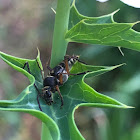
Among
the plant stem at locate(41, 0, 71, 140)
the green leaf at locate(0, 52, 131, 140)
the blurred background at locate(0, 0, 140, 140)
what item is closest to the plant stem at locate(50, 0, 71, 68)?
the plant stem at locate(41, 0, 71, 140)

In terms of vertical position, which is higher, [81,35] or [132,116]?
[81,35]

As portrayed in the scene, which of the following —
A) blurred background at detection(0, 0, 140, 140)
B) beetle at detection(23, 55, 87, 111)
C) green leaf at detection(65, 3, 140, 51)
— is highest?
green leaf at detection(65, 3, 140, 51)

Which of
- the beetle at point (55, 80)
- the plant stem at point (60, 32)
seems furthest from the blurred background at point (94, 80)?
the plant stem at point (60, 32)

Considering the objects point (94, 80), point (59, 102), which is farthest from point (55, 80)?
point (94, 80)

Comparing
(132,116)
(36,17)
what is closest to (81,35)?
(132,116)

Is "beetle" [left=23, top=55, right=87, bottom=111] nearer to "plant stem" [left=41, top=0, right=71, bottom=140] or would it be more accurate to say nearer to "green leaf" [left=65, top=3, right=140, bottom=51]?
"plant stem" [left=41, top=0, right=71, bottom=140]

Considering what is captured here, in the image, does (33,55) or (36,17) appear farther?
(36,17)

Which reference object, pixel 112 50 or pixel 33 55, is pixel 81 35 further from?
pixel 33 55
